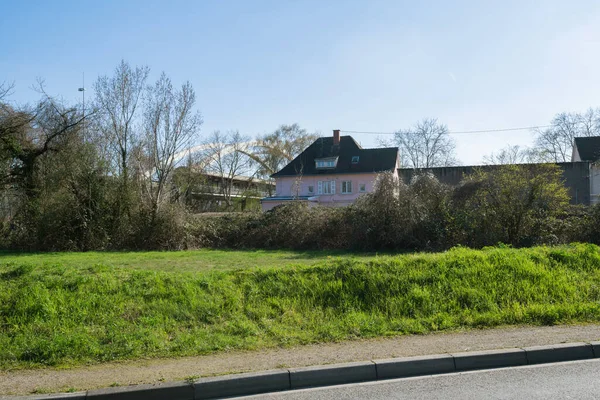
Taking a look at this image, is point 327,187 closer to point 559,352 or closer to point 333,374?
point 559,352

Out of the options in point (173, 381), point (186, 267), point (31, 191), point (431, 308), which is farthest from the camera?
point (31, 191)

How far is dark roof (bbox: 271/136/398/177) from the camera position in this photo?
52719 mm

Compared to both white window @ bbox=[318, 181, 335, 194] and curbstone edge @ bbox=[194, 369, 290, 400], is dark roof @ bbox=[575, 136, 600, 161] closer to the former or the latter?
white window @ bbox=[318, 181, 335, 194]

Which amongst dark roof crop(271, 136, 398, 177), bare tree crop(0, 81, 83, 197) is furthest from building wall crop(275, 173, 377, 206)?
bare tree crop(0, 81, 83, 197)

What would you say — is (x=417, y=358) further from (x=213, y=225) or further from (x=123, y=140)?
(x=123, y=140)

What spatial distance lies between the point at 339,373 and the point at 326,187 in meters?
48.1

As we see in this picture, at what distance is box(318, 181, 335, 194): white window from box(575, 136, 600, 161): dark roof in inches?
993

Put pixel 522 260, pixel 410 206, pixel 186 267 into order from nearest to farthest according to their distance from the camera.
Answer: pixel 522 260, pixel 186 267, pixel 410 206

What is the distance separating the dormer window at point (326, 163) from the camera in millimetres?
53969

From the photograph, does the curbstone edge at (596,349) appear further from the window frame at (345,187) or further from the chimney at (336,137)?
the chimney at (336,137)

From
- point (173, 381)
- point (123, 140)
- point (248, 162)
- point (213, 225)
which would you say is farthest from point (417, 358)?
point (248, 162)

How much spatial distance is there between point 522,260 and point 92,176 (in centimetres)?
1900

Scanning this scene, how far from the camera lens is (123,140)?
82.1 feet

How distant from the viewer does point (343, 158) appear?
54.4m
